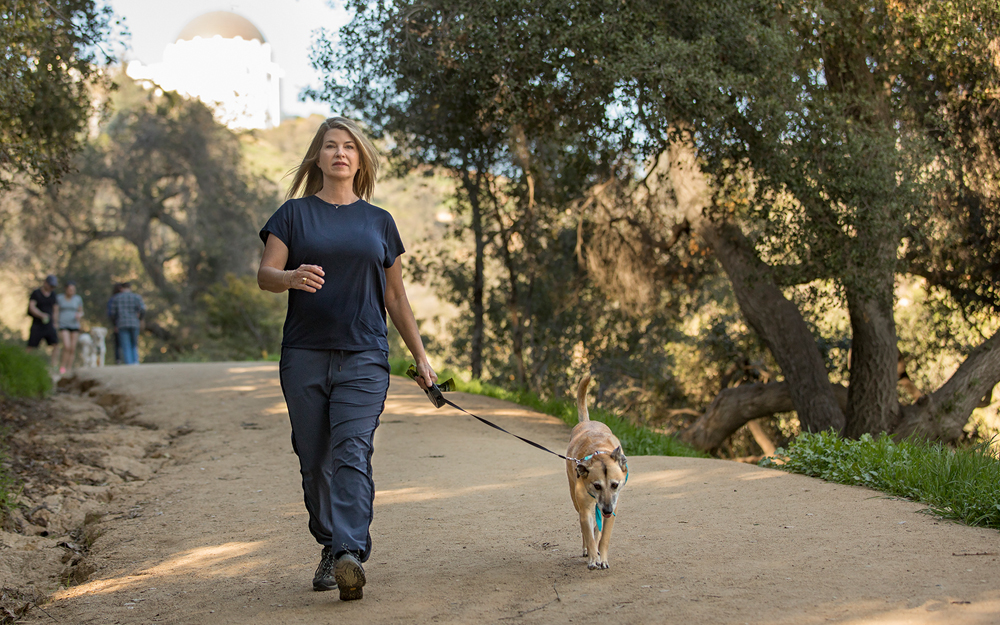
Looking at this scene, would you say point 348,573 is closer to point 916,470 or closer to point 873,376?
point 916,470

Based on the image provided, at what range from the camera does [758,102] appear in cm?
822

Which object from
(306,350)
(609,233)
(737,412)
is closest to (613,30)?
(609,233)

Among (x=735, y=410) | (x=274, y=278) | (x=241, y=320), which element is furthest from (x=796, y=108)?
(x=241, y=320)

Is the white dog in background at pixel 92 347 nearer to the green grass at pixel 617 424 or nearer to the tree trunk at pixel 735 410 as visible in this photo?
the green grass at pixel 617 424

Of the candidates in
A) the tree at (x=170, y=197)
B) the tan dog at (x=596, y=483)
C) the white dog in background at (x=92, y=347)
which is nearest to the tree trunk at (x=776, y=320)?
the tan dog at (x=596, y=483)

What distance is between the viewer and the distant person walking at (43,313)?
1378 cm

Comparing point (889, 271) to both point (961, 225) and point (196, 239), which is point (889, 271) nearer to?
point (961, 225)

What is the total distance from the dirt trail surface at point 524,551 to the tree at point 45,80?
12.1ft

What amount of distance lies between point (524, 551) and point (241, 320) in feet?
71.9

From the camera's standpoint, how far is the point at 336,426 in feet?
11.4

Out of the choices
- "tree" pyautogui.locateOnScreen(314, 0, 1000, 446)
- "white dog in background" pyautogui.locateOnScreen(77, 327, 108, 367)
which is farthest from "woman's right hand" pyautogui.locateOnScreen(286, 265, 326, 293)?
"white dog in background" pyautogui.locateOnScreen(77, 327, 108, 367)

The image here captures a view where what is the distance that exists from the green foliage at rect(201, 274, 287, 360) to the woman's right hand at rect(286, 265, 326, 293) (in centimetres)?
2153

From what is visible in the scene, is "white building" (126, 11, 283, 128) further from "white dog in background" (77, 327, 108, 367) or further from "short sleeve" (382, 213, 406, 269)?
"short sleeve" (382, 213, 406, 269)

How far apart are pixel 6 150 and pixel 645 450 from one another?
7016 mm
